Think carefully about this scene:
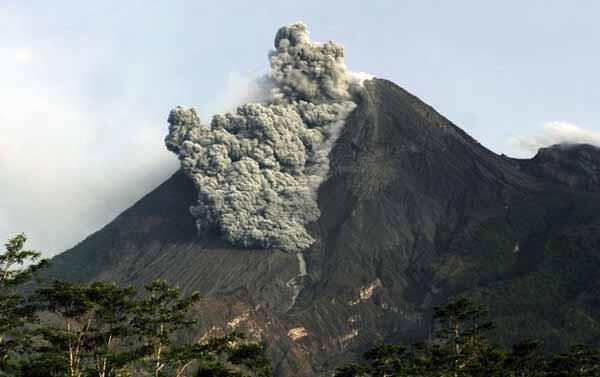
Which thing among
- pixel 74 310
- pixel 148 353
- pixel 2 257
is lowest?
pixel 148 353

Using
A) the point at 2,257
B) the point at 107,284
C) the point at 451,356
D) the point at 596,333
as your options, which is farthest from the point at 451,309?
the point at 596,333

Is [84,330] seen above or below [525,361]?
above

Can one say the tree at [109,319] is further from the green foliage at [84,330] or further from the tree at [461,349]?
the tree at [461,349]

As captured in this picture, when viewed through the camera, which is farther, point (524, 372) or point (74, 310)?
point (524, 372)

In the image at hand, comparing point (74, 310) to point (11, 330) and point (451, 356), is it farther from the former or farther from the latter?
point (451, 356)

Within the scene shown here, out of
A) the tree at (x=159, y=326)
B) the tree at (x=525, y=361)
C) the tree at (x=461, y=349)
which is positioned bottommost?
the tree at (x=525, y=361)

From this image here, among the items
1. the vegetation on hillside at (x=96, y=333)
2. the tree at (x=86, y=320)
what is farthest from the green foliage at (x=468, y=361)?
the tree at (x=86, y=320)

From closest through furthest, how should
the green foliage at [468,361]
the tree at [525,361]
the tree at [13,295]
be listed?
the tree at [13,295] < the green foliage at [468,361] < the tree at [525,361]

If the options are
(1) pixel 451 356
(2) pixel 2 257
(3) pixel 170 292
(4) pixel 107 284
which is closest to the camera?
(2) pixel 2 257

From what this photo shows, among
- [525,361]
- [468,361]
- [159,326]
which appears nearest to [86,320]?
[159,326]

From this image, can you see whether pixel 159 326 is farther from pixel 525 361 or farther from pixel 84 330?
pixel 525 361

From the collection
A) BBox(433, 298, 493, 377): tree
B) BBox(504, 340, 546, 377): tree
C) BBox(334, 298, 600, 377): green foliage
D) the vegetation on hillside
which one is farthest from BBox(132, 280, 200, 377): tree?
BBox(504, 340, 546, 377): tree
